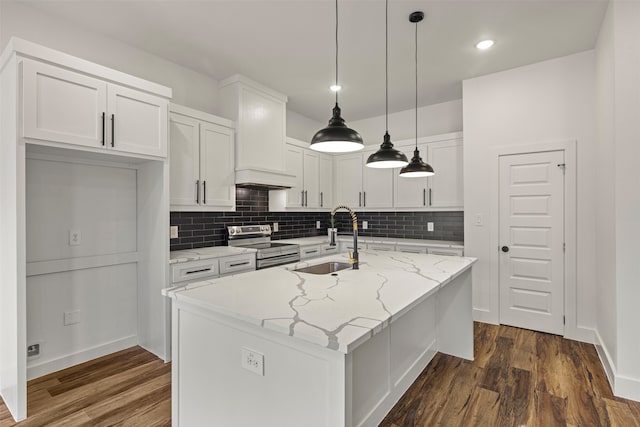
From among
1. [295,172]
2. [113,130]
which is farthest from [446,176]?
[113,130]

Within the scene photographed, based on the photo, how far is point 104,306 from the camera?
2949mm

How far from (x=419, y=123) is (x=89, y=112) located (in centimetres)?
410

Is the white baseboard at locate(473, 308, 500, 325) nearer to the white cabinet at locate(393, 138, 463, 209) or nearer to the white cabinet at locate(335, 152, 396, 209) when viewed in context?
the white cabinet at locate(393, 138, 463, 209)

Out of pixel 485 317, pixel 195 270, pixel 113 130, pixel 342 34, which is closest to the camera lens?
pixel 113 130

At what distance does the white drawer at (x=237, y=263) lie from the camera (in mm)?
3225

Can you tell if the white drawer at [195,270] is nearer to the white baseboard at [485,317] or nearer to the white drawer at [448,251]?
the white drawer at [448,251]

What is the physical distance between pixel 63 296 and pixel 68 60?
5.98 ft

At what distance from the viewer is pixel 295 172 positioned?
4.66m

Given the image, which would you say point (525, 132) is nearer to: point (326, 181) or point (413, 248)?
point (413, 248)

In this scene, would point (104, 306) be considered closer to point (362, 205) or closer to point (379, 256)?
point (379, 256)

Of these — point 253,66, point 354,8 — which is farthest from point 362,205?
point 354,8

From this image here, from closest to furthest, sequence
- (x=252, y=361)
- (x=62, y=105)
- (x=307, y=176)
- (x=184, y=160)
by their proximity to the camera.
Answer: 1. (x=252, y=361)
2. (x=62, y=105)
3. (x=184, y=160)
4. (x=307, y=176)

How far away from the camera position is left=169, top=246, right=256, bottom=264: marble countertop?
2.94 meters

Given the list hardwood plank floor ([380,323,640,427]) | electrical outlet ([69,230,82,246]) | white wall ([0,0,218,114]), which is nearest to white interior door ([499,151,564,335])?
hardwood plank floor ([380,323,640,427])
